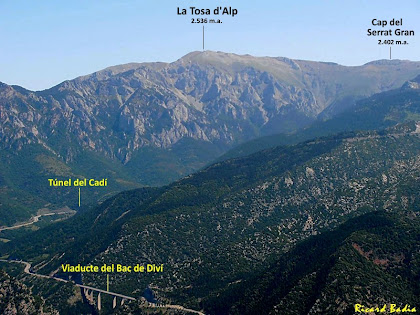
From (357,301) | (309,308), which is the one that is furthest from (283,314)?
(357,301)

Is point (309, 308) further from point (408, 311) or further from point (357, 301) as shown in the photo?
point (408, 311)

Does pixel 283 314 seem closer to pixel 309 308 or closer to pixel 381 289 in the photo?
pixel 309 308

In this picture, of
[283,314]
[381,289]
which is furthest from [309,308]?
[381,289]

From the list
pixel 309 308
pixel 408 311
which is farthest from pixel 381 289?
pixel 309 308

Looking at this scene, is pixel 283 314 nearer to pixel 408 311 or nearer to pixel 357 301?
pixel 357 301

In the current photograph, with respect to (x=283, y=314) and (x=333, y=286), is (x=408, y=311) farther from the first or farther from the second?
(x=283, y=314)
